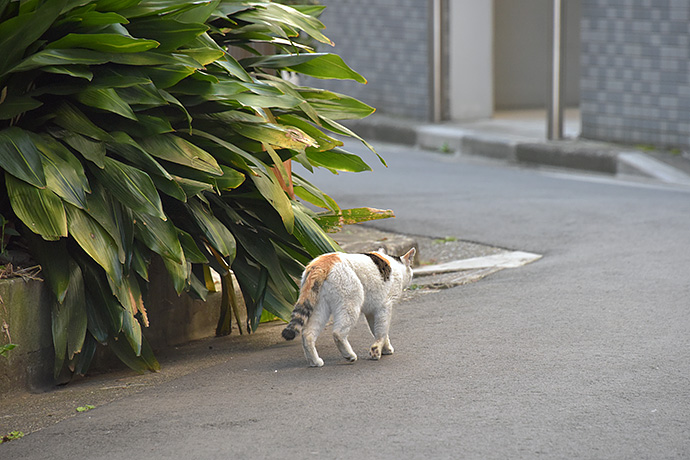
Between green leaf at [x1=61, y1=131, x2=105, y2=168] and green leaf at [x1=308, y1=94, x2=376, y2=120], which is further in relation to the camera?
green leaf at [x1=308, y1=94, x2=376, y2=120]

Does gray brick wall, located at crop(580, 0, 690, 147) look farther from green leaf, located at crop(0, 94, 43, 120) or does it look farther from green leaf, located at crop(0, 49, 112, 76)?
green leaf, located at crop(0, 94, 43, 120)

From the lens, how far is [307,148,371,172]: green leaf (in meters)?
4.71

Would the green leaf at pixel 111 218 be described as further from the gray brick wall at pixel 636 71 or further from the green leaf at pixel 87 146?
the gray brick wall at pixel 636 71

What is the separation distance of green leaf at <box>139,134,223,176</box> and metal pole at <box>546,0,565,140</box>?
7156mm

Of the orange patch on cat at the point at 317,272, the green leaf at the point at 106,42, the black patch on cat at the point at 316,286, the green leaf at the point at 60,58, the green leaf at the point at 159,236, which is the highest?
the green leaf at the point at 106,42

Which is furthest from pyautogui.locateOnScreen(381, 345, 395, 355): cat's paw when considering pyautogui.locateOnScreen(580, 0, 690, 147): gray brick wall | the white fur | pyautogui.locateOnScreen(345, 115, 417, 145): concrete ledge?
pyautogui.locateOnScreen(345, 115, 417, 145): concrete ledge

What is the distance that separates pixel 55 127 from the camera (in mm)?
4000

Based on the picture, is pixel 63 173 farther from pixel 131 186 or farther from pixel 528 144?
pixel 528 144

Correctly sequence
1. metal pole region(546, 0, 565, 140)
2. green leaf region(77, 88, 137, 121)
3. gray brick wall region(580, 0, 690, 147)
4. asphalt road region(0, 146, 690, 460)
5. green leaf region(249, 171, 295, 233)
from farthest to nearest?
metal pole region(546, 0, 565, 140)
gray brick wall region(580, 0, 690, 147)
green leaf region(249, 171, 295, 233)
green leaf region(77, 88, 137, 121)
asphalt road region(0, 146, 690, 460)

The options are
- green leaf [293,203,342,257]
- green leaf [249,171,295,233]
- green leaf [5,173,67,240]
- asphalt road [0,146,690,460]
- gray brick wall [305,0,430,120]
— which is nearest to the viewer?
asphalt road [0,146,690,460]

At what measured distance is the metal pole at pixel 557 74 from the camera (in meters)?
10.3

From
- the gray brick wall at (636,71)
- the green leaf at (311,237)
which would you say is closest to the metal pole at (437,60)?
the gray brick wall at (636,71)

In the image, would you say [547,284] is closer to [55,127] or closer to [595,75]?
[55,127]

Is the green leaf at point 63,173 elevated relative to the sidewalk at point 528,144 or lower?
elevated
